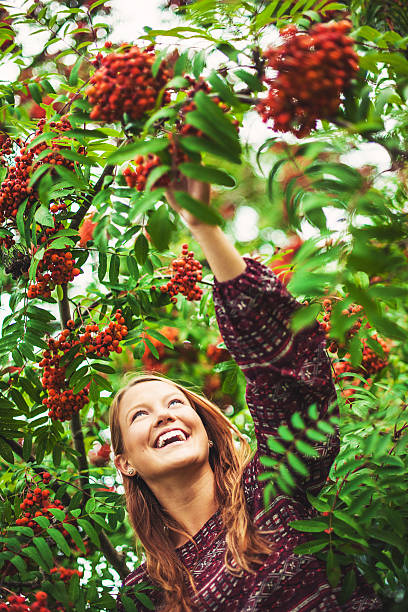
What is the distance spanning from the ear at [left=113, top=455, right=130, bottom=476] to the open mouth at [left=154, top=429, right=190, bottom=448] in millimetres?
255

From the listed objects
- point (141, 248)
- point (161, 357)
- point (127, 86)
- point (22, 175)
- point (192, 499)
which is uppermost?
point (127, 86)

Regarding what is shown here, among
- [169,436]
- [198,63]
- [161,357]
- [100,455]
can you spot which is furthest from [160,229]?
[100,455]

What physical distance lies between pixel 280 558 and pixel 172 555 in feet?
1.36

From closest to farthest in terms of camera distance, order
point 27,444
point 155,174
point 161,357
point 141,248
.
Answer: point 155,174
point 141,248
point 27,444
point 161,357

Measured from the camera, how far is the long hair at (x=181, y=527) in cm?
158

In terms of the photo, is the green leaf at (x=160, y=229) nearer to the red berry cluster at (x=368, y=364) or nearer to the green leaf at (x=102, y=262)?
the green leaf at (x=102, y=262)

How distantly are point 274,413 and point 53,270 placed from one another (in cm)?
86

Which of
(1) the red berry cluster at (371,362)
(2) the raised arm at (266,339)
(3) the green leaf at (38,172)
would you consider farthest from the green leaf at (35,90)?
(1) the red berry cluster at (371,362)

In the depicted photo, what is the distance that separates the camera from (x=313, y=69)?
103cm

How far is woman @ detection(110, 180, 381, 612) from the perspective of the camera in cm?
135

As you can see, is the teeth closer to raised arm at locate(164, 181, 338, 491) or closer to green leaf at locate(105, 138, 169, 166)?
raised arm at locate(164, 181, 338, 491)

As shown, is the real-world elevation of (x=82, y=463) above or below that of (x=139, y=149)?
below

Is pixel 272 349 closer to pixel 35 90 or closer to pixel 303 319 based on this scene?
pixel 303 319

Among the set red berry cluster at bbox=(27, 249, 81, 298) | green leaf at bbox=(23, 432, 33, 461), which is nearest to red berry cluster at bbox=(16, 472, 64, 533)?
green leaf at bbox=(23, 432, 33, 461)
